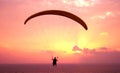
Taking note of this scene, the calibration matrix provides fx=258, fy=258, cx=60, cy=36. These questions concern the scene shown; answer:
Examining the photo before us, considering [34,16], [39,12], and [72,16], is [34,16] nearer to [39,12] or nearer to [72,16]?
[39,12]

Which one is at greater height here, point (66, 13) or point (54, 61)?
point (66, 13)

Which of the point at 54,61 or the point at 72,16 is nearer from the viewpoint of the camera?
the point at 72,16

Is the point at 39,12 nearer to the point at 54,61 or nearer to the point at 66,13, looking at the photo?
the point at 66,13

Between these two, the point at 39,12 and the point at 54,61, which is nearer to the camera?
the point at 39,12

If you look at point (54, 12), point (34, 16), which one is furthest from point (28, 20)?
point (54, 12)

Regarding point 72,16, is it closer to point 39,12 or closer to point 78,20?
point 78,20

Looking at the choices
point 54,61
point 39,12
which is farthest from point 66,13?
point 54,61

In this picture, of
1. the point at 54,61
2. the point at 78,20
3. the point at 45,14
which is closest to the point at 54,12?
the point at 45,14

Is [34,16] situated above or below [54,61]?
above
